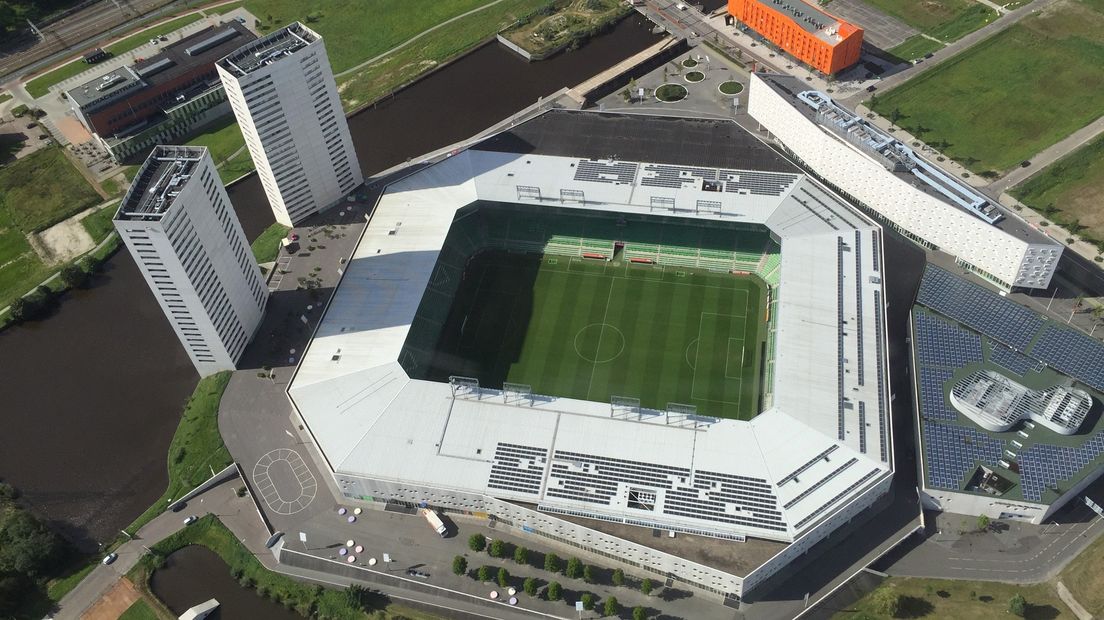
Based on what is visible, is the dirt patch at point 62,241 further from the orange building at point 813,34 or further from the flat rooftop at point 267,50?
the orange building at point 813,34

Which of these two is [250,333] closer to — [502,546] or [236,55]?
[236,55]

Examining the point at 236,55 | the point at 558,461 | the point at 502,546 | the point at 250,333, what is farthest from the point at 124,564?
the point at 236,55

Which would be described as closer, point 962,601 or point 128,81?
point 962,601

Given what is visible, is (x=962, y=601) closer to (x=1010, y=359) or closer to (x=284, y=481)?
(x=1010, y=359)

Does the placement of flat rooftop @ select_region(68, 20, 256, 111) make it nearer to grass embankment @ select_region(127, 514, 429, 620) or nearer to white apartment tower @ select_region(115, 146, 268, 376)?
white apartment tower @ select_region(115, 146, 268, 376)

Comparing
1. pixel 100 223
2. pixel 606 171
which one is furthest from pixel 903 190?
pixel 100 223
